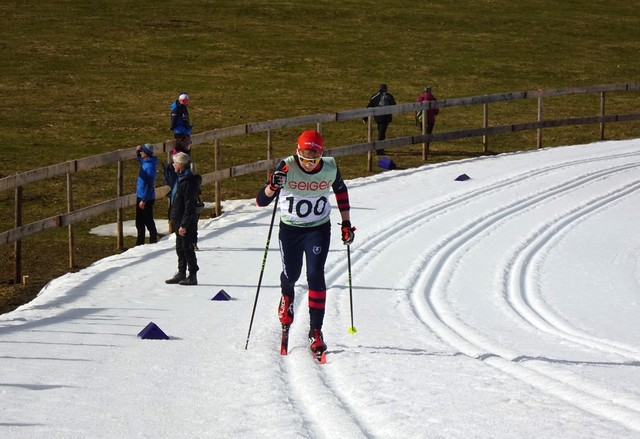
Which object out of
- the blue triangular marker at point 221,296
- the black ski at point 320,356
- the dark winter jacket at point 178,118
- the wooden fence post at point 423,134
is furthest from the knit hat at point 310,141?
the wooden fence post at point 423,134

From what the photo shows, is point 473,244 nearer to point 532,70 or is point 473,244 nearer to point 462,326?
point 462,326

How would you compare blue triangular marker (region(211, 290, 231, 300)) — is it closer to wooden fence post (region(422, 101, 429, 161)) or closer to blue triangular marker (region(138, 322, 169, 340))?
blue triangular marker (region(138, 322, 169, 340))

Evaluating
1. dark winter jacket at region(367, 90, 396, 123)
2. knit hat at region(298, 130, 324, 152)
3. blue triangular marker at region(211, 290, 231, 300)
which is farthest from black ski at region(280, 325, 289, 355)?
dark winter jacket at region(367, 90, 396, 123)

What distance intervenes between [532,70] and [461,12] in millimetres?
10536

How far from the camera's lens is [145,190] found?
50.9ft

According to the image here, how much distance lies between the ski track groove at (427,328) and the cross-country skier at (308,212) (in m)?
0.50

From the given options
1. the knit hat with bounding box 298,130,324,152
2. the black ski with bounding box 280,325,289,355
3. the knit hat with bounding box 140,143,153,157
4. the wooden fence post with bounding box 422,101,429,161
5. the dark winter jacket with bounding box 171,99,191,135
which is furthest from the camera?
the wooden fence post with bounding box 422,101,429,161

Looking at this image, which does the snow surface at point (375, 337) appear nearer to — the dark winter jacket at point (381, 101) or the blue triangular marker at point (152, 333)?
the blue triangular marker at point (152, 333)

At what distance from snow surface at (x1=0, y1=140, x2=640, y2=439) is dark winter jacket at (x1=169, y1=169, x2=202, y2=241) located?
2.47 feet

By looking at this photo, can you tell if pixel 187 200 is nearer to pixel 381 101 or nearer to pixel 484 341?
pixel 484 341

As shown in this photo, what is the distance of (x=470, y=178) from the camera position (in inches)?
821

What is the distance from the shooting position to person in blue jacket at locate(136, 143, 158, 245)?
1546 centimetres

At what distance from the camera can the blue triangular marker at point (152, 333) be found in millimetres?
10141

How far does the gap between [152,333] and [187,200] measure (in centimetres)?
267
